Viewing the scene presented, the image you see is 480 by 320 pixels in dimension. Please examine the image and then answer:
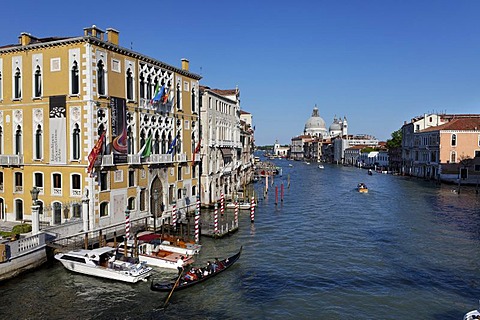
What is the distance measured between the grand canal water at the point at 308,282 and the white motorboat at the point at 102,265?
30 cm

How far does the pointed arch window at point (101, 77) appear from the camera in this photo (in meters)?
20.4

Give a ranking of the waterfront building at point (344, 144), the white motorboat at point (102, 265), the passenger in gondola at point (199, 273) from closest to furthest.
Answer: the white motorboat at point (102, 265) → the passenger in gondola at point (199, 273) → the waterfront building at point (344, 144)

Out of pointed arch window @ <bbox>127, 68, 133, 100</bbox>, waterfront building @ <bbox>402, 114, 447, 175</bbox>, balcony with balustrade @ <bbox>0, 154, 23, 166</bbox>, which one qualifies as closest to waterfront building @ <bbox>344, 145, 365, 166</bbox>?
waterfront building @ <bbox>402, 114, 447, 175</bbox>

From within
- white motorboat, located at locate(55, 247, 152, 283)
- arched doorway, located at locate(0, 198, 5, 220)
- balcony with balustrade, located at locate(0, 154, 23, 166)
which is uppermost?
balcony with balustrade, located at locate(0, 154, 23, 166)

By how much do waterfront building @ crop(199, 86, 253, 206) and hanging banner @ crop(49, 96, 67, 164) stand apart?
46.7ft

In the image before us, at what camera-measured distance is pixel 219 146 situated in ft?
121

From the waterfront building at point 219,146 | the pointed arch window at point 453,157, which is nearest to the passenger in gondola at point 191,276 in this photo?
the waterfront building at point 219,146

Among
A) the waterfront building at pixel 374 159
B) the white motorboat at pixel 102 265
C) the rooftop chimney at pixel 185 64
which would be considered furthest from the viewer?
the waterfront building at pixel 374 159

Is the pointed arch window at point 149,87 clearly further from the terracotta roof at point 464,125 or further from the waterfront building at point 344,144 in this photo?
the waterfront building at point 344,144

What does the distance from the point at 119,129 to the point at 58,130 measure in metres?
2.91

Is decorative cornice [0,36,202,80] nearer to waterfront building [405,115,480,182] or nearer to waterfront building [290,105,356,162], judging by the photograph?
waterfront building [405,115,480,182]

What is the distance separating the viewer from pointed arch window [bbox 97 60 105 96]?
20.4 meters

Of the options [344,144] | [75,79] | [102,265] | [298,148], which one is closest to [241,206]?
[75,79]

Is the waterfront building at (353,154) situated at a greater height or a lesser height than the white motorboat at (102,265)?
greater
